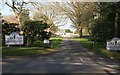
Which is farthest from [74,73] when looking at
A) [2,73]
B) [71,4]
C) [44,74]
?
[71,4]

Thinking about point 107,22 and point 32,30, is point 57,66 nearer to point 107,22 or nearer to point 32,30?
point 107,22

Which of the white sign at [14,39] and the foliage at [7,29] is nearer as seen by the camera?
the white sign at [14,39]

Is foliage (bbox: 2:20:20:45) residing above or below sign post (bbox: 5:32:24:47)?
above

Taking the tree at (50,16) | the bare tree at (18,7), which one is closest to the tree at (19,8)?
the bare tree at (18,7)

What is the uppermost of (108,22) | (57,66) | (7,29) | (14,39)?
(108,22)

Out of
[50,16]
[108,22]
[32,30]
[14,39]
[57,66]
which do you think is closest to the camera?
[57,66]

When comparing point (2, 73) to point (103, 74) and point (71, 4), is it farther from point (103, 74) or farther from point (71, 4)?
point (71, 4)

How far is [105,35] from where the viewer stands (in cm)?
3725

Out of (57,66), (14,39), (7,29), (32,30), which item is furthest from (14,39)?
(57,66)

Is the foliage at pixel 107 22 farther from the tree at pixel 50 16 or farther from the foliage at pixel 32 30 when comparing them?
the tree at pixel 50 16

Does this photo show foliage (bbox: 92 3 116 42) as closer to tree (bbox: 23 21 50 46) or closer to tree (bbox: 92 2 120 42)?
tree (bbox: 92 2 120 42)

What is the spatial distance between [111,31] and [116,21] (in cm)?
274

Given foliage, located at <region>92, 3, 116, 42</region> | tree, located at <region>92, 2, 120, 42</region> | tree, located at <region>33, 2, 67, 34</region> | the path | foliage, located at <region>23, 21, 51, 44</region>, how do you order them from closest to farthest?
the path
tree, located at <region>92, 2, 120, 42</region>
foliage, located at <region>92, 3, 116, 42</region>
foliage, located at <region>23, 21, 51, 44</region>
tree, located at <region>33, 2, 67, 34</region>

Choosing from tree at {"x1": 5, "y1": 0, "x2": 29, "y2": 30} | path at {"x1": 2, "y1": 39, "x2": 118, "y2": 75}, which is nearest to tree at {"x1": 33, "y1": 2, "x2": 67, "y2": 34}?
tree at {"x1": 5, "y1": 0, "x2": 29, "y2": 30}
